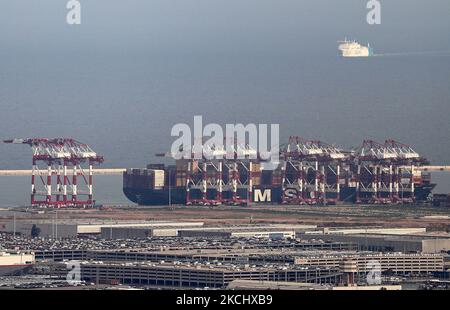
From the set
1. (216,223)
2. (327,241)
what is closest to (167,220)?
(216,223)

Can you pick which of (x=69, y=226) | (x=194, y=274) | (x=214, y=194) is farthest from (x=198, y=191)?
(x=194, y=274)

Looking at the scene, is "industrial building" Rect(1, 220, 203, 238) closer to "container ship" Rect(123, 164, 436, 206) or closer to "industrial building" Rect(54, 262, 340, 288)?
"container ship" Rect(123, 164, 436, 206)

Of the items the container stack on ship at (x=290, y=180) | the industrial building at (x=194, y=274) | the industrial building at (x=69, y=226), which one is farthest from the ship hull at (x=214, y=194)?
the industrial building at (x=194, y=274)

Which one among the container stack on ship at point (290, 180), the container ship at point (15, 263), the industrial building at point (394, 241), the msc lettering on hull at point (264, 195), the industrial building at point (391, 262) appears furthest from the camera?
the msc lettering on hull at point (264, 195)

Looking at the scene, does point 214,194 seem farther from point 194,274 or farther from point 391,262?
point 194,274

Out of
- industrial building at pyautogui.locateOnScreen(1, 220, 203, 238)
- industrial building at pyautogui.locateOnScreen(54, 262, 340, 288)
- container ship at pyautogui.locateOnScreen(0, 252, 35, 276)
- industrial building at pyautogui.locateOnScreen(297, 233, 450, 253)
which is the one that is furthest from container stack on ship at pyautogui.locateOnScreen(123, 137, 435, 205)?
industrial building at pyautogui.locateOnScreen(54, 262, 340, 288)

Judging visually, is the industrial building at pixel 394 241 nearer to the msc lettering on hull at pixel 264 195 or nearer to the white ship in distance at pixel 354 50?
the msc lettering on hull at pixel 264 195
